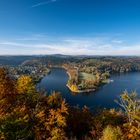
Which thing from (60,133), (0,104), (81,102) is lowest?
(81,102)

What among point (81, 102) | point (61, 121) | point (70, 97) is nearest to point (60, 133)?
point (61, 121)

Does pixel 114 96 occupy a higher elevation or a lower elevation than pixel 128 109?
lower

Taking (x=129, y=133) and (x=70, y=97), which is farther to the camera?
(x=70, y=97)

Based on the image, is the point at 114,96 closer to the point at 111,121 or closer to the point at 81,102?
the point at 81,102

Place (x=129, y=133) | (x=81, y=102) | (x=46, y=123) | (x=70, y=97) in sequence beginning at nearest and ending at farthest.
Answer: (x=46, y=123) < (x=129, y=133) < (x=81, y=102) < (x=70, y=97)

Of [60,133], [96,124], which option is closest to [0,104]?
[60,133]

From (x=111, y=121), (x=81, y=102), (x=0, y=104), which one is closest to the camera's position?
(x=0, y=104)

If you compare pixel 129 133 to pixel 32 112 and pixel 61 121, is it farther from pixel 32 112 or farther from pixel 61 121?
pixel 32 112
